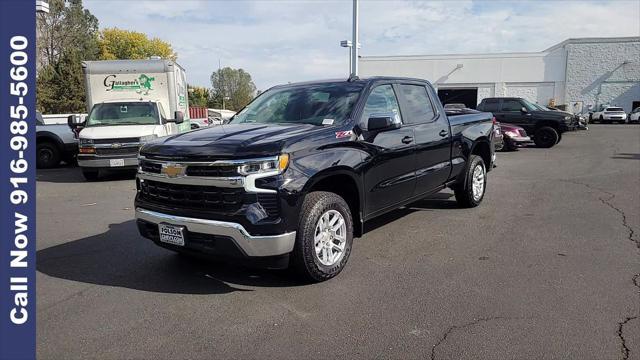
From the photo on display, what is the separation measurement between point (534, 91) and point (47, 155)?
43.1 metres

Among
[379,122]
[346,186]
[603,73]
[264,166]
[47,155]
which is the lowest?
[47,155]

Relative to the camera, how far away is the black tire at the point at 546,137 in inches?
706

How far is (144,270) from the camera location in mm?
4910

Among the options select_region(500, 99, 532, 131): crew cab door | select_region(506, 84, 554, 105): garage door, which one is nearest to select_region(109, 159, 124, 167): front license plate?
select_region(500, 99, 532, 131): crew cab door

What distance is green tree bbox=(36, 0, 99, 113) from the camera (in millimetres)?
42781

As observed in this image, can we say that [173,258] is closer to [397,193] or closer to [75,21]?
[397,193]

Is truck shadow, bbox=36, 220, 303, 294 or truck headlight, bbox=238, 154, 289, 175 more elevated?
truck headlight, bbox=238, 154, 289, 175

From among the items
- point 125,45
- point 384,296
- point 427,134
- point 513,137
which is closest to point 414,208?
point 427,134

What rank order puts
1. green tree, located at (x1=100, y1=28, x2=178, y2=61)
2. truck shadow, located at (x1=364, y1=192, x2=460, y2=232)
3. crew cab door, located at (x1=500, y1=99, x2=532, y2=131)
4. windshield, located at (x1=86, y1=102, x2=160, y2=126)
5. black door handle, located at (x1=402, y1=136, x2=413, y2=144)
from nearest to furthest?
black door handle, located at (x1=402, y1=136, x2=413, y2=144), truck shadow, located at (x1=364, y1=192, x2=460, y2=232), windshield, located at (x1=86, y1=102, x2=160, y2=126), crew cab door, located at (x1=500, y1=99, x2=532, y2=131), green tree, located at (x1=100, y1=28, x2=178, y2=61)

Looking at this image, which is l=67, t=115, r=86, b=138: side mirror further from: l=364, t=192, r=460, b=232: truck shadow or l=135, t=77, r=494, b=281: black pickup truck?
l=364, t=192, r=460, b=232: truck shadow

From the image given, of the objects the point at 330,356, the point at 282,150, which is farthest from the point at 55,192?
the point at 330,356

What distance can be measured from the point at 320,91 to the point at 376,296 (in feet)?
7.93

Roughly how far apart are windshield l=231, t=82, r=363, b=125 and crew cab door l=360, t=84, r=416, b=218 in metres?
0.23
